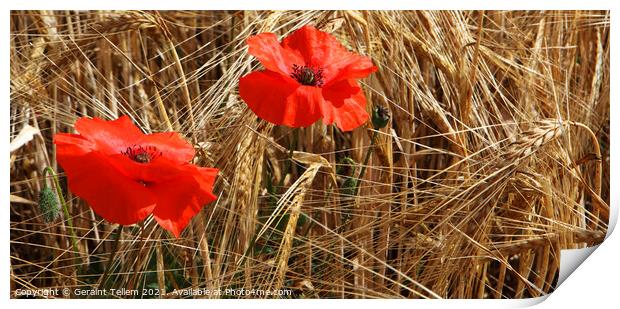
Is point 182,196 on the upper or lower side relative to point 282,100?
lower

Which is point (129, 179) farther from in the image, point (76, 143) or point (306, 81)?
point (306, 81)

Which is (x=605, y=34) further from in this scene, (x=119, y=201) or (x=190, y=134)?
(x=119, y=201)

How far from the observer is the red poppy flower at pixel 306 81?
116 cm

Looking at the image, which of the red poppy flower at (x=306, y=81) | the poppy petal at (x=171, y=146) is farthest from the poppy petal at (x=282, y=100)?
the poppy petal at (x=171, y=146)

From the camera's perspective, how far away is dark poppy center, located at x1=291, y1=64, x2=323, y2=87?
3.93ft

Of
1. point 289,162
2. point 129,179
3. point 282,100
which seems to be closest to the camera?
point 129,179

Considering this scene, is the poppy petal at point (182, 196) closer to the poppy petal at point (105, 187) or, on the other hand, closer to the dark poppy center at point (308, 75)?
the poppy petal at point (105, 187)

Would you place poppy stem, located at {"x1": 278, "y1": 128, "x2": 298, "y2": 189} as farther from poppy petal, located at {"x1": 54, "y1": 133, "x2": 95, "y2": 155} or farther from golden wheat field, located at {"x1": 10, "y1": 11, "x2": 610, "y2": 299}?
poppy petal, located at {"x1": 54, "y1": 133, "x2": 95, "y2": 155}

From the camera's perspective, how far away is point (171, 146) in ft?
3.83

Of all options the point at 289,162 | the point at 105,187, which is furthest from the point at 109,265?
the point at 289,162

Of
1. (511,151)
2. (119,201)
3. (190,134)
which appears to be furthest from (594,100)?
(119,201)

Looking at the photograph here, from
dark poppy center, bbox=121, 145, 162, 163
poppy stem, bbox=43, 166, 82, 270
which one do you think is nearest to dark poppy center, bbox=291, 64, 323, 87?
dark poppy center, bbox=121, 145, 162, 163

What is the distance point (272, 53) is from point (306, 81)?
65mm

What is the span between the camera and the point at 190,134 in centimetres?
121
